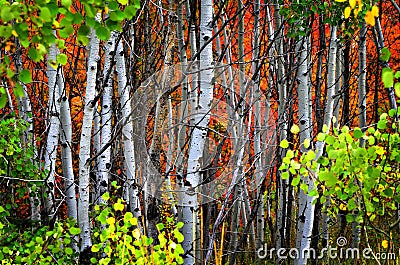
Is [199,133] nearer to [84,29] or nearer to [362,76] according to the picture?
[84,29]

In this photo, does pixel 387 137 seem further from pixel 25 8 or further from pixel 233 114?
pixel 233 114

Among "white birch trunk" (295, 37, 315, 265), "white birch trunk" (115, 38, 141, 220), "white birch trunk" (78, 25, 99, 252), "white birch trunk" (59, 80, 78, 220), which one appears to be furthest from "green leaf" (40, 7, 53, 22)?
"white birch trunk" (295, 37, 315, 265)

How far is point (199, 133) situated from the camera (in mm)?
3328

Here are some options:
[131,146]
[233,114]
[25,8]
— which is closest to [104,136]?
[131,146]

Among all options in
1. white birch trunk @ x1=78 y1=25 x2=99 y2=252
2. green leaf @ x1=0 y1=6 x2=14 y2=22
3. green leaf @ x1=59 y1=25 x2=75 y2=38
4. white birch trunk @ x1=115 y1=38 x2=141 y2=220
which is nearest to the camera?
green leaf @ x1=0 y1=6 x2=14 y2=22

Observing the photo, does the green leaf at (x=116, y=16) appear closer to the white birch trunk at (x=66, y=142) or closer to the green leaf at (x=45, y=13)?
the green leaf at (x=45, y=13)

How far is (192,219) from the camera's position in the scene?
3395 millimetres

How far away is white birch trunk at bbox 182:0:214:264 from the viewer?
331 centimetres

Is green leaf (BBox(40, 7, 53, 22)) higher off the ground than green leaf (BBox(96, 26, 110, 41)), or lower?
lower

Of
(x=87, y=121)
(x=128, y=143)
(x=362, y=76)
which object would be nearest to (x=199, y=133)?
(x=128, y=143)

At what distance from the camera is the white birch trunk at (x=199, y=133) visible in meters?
3.31

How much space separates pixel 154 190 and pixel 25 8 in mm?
3266

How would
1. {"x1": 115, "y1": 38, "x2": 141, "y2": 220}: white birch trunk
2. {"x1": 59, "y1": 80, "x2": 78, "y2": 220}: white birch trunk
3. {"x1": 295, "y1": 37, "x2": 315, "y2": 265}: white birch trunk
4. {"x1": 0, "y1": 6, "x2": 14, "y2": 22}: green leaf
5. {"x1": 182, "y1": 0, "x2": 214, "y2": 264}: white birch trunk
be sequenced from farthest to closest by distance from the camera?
{"x1": 295, "y1": 37, "x2": 315, "y2": 265}: white birch trunk
{"x1": 59, "y1": 80, "x2": 78, "y2": 220}: white birch trunk
{"x1": 115, "y1": 38, "x2": 141, "y2": 220}: white birch trunk
{"x1": 182, "y1": 0, "x2": 214, "y2": 264}: white birch trunk
{"x1": 0, "y1": 6, "x2": 14, "y2": 22}: green leaf

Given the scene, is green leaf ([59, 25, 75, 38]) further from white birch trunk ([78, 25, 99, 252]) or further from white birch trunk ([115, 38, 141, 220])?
white birch trunk ([115, 38, 141, 220])
